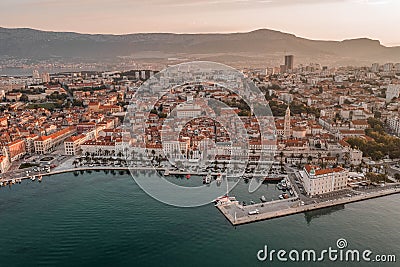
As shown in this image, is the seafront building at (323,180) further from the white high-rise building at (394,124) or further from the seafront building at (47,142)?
the seafront building at (47,142)

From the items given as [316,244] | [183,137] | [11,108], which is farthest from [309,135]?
[11,108]

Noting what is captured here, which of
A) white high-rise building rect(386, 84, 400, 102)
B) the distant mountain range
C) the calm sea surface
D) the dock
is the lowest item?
the calm sea surface

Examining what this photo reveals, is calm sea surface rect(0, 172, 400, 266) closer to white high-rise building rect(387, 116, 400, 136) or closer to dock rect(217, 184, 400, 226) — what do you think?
dock rect(217, 184, 400, 226)

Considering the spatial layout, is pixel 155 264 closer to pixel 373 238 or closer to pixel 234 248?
pixel 234 248

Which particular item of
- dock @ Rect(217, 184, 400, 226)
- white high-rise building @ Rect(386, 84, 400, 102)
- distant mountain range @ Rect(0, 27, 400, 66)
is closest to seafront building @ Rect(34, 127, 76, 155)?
dock @ Rect(217, 184, 400, 226)

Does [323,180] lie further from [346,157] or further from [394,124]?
[394,124]

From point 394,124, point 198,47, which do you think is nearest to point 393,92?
point 394,124
